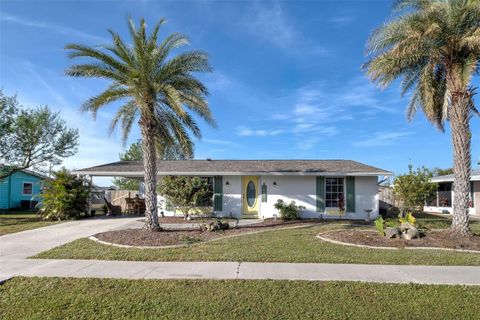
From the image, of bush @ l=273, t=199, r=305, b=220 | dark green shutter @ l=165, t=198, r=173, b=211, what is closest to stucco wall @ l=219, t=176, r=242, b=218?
bush @ l=273, t=199, r=305, b=220

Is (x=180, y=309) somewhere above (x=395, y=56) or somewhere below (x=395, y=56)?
below

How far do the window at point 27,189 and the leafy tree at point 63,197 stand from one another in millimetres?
13751

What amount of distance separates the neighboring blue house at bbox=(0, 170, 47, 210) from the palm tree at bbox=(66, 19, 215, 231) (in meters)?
18.8

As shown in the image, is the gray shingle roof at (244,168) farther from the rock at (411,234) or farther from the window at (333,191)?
the rock at (411,234)

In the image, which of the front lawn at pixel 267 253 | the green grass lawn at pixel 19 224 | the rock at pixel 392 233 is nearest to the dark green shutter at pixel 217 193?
the front lawn at pixel 267 253

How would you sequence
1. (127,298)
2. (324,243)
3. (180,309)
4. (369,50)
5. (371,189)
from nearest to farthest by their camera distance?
1. (180,309)
2. (127,298)
3. (324,243)
4. (369,50)
5. (371,189)

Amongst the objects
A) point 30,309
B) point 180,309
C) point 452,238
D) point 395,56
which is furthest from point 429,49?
point 30,309

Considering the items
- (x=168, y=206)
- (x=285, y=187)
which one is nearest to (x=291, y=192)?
(x=285, y=187)

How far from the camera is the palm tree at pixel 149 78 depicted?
37.0 ft

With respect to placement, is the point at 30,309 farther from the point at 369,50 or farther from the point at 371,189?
the point at 371,189

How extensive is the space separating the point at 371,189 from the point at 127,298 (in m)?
15.2

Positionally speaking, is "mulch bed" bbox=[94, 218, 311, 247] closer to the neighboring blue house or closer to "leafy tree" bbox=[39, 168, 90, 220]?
"leafy tree" bbox=[39, 168, 90, 220]

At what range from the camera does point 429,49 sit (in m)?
11.2

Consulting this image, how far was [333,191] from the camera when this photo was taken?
18.0 meters
